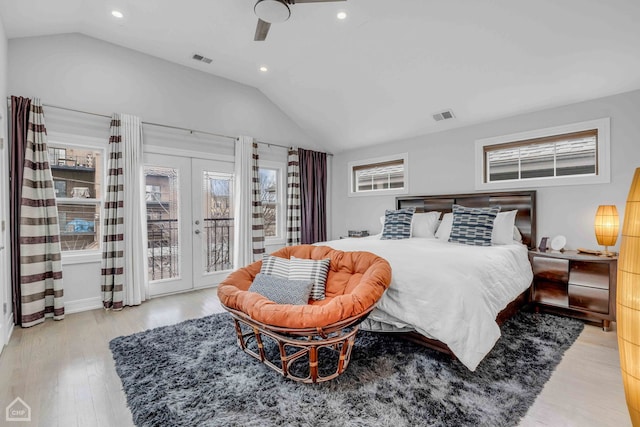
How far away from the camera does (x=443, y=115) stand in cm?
413

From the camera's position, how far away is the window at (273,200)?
17.1 feet

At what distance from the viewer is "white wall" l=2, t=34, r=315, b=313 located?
3.20 m

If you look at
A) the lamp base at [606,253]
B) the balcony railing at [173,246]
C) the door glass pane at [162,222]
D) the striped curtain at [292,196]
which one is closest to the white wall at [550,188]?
the lamp base at [606,253]

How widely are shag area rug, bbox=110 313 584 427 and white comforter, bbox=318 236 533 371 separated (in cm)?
22

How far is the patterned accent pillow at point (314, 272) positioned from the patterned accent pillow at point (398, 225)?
1.58 meters

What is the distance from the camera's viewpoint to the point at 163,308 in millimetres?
3545

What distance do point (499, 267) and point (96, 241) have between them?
171 inches

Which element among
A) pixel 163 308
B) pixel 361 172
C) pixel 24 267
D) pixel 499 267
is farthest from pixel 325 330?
pixel 361 172

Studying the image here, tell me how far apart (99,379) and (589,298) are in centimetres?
427

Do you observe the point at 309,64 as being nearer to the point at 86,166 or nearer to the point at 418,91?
the point at 418,91

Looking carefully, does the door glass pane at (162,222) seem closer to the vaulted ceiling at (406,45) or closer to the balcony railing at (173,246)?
the balcony railing at (173,246)

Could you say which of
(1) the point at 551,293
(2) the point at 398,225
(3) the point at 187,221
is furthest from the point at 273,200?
(1) the point at 551,293

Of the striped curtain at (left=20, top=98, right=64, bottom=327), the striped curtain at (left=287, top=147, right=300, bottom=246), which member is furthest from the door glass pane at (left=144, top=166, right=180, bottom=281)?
the striped curtain at (left=287, top=147, right=300, bottom=246)
